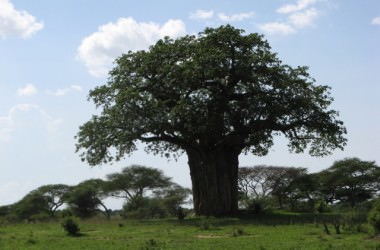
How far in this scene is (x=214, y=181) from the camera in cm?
2964

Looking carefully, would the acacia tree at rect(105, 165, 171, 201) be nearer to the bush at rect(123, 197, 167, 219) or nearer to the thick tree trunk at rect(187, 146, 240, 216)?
the bush at rect(123, 197, 167, 219)

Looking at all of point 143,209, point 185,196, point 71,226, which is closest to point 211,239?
point 71,226

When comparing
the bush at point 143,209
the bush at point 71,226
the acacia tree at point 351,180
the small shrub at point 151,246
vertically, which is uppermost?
the acacia tree at point 351,180

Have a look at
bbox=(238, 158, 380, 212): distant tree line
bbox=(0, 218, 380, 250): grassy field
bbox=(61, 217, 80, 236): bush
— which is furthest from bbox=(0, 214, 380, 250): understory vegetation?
bbox=(238, 158, 380, 212): distant tree line

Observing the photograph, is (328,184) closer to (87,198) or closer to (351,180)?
(351,180)

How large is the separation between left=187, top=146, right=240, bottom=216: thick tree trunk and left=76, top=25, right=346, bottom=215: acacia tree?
0.18 feet

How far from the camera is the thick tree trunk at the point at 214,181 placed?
1163 inches

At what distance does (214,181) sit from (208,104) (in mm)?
4839

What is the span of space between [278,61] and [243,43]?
2118 millimetres

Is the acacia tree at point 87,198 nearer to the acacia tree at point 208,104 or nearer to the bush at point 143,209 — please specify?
the bush at point 143,209

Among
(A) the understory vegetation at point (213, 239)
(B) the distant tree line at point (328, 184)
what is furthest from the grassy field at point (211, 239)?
(B) the distant tree line at point (328, 184)

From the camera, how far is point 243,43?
27.8 m

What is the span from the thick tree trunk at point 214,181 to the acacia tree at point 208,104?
6cm

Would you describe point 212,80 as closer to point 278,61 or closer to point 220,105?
point 220,105
